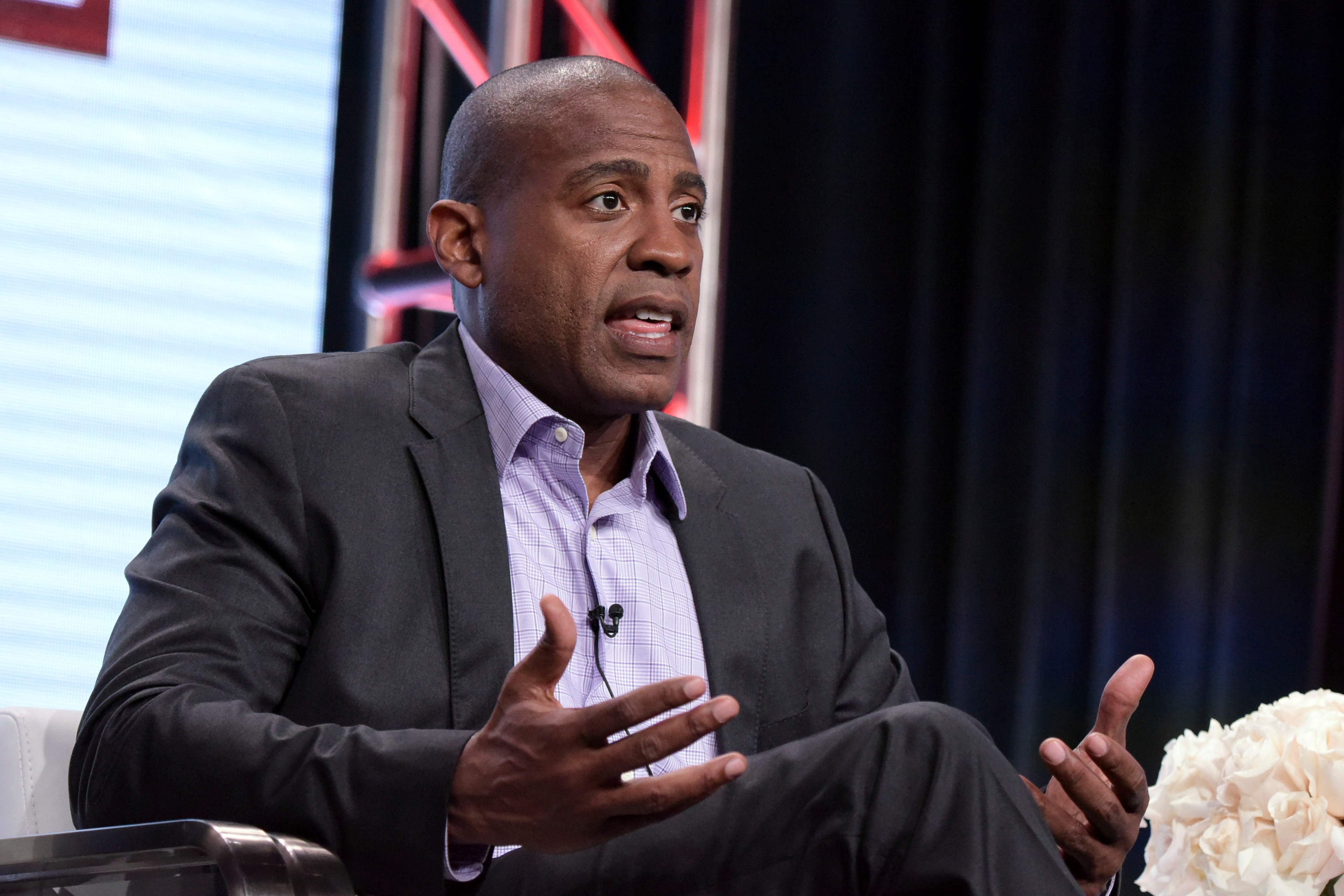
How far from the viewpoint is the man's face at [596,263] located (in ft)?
5.39

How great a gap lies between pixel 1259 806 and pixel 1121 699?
16 cm

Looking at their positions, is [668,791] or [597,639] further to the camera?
[597,639]

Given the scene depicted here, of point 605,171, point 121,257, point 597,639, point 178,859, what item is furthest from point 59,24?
point 178,859

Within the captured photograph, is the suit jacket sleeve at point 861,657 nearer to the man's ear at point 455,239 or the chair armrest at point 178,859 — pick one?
the man's ear at point 455,239

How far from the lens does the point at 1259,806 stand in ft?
4.55

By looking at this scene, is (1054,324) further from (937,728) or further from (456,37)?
(937,728)

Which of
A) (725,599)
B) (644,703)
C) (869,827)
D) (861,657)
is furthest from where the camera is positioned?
(861,657)

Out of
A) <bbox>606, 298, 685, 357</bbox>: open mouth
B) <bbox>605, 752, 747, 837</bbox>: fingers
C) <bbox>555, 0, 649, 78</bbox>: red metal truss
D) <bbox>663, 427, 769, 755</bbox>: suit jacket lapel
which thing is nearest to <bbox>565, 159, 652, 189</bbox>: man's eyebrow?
<bbox>606, 298, 685, 357</bbox>: open mouth

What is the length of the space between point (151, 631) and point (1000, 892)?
0.77m

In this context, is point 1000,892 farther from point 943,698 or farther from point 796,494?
point 943,698

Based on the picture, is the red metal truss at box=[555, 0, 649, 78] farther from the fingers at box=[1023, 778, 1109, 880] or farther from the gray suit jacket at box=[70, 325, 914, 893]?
the fingers at box=[1023, 778, 1109, 880]

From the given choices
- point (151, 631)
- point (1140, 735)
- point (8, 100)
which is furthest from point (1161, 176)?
point (151, 631)

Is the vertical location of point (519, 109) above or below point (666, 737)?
above

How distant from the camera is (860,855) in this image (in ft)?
3.70
